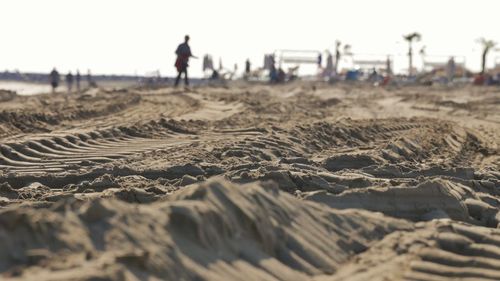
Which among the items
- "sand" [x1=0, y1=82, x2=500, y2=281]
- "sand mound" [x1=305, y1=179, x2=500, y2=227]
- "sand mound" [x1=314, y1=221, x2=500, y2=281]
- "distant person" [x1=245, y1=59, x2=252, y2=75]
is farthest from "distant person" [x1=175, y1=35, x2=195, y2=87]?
"distant person" [x1=245, y1=59, x2=252, y2=75]

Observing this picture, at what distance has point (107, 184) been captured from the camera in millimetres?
5840

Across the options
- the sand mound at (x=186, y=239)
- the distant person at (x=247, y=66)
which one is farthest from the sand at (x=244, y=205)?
the distant person at (x=247, y=66)

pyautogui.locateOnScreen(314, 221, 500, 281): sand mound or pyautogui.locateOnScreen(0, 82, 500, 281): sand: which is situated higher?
pyautogui.locateOnScreen(0, 82, 500, 281): sand

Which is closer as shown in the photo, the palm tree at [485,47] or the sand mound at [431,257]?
the sand mound at [431,257]

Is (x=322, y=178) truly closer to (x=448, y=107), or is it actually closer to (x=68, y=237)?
(x=68, y=237)

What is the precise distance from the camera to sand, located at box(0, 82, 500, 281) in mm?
3289

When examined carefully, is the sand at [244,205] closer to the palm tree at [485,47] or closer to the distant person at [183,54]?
the distant person at [183,54]

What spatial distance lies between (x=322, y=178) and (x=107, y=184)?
1.58m

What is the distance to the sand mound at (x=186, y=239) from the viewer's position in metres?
3.12

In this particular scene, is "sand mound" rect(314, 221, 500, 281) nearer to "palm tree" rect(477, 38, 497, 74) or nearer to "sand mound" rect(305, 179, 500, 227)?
"sand mound" rect(305, 179, 500, 227)

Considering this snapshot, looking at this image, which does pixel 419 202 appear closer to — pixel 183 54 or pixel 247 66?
pixel 183 54

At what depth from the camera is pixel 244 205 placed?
3.83 metres

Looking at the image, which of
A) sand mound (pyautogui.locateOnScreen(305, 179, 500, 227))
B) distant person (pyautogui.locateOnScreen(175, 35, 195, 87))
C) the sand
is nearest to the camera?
the sand

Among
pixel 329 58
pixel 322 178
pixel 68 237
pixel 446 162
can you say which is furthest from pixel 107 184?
pixel 329 58
